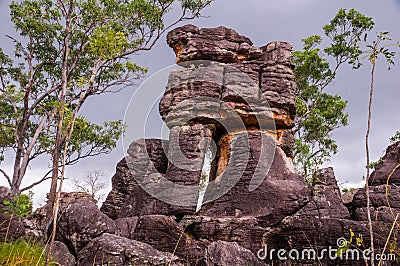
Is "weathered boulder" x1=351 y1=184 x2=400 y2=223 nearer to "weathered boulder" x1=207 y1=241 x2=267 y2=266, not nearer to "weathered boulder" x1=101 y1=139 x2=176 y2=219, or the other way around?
"weathered boulder" x1=207 y1=241 x2=267 y2=266

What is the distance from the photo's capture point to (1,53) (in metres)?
22.2

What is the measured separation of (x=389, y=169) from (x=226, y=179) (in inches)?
207

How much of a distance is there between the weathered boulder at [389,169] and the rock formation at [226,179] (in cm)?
4

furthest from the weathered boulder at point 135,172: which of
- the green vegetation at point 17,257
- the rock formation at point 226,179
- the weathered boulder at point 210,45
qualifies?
the green vegetation at point 17,257

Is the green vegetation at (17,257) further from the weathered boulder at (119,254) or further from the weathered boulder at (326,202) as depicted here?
the weathered boulder at (326,202)

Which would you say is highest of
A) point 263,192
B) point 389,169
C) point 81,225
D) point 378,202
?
point 389,169

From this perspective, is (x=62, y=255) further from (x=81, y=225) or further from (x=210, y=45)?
(x=210, y=45)

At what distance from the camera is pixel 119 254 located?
28.5ft

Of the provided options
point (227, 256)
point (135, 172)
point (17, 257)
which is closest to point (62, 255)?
point (227, 256)

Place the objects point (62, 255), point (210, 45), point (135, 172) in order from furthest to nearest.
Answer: point (210, 45), point (135, 172), point (62, 255)

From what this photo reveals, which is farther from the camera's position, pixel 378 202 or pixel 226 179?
pixel 226 179

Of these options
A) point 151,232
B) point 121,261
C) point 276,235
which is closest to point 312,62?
point 276,235

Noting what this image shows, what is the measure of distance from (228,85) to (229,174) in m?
3.31

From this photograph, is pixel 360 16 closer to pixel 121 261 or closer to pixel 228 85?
pixel 228 85
